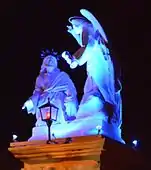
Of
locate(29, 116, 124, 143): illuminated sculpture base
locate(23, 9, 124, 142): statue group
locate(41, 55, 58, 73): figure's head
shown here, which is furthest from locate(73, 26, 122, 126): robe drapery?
locate(41, 55, 58, 73): figure's head

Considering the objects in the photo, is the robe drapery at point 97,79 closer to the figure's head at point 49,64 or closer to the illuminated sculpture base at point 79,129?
the illuminated sculpture base at point 79,129

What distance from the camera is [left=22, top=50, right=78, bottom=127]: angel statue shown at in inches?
404

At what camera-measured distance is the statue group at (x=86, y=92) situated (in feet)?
32.6

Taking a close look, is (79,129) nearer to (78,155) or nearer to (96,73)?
(78,155)

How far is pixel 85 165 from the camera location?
9594mm

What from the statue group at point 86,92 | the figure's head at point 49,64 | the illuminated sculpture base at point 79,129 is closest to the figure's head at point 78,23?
the statue group at point 86,92

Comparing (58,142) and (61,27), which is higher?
(61,27)

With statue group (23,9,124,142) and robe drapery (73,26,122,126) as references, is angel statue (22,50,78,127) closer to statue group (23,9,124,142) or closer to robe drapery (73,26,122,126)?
statue group (23,9,124,142)

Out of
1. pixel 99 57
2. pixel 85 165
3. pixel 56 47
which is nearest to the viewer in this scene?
pixel 85 165

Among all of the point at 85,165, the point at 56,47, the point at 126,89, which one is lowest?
the point at 85,165

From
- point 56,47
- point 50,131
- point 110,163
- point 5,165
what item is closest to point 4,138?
point 5,165

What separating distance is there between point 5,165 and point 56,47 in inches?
113

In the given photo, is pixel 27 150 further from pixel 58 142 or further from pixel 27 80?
pixel 27 80

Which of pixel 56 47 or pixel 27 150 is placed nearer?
pixel 27 150
